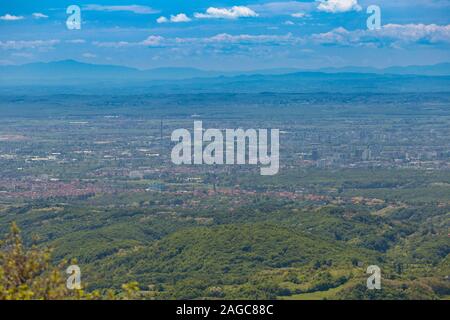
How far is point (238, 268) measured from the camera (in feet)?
234

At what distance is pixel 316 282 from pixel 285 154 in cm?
13688

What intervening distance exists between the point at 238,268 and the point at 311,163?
11574 centimetres

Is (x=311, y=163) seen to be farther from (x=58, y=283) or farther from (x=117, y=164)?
(x=58, y=283)

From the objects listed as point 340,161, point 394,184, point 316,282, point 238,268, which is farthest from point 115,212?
point 340,161

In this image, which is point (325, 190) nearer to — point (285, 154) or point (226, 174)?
point (226, 174)

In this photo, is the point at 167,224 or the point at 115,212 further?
the point at 115,212

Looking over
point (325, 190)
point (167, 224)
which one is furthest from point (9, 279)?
point (325, 190)

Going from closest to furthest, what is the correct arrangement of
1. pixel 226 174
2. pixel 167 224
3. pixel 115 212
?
pixel 167 224, pixel 115 212, pixel 226 174

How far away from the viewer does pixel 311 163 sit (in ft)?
608

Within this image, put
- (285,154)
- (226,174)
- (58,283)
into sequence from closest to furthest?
(58,283) → (226,174) → (285,154)
